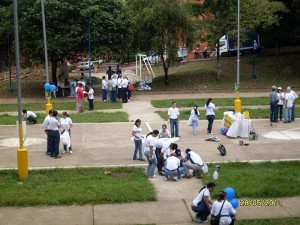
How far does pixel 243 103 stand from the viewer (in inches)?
1188

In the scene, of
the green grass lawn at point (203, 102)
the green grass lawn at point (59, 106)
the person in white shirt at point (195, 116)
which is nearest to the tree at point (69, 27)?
the green grass lawn at point (59, 106)

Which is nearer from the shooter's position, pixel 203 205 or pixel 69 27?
pixel 203 205

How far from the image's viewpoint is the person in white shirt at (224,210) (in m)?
10.4

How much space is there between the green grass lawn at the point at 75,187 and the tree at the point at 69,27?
19.2 meters

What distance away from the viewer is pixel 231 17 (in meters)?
37.1

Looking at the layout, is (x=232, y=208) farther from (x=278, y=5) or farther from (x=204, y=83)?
(x=278, y=5)

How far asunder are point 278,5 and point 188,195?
28.5 m

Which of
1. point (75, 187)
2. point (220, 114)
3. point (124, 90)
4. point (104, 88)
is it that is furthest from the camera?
point (104, 88)

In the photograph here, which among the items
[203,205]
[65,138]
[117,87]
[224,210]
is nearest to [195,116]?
[65,138]

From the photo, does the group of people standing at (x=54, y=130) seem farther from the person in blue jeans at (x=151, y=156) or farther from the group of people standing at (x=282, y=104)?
the group of people standing at (x=282, y=104)

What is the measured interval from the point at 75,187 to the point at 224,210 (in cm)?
470

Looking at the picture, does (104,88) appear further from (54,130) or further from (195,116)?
(54,130)

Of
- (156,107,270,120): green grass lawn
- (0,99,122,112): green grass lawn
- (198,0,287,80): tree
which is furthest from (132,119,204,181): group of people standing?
(198,0,287,80): tree

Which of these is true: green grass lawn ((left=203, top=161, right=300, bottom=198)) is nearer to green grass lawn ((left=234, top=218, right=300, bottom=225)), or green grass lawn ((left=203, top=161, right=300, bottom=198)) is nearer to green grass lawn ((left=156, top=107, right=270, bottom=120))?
green grass lawn ((left=234, top=218, right=300, bottom=225))
